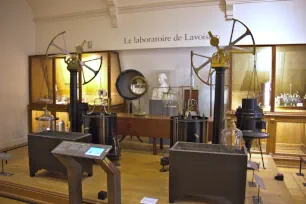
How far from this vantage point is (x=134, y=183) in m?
2.84

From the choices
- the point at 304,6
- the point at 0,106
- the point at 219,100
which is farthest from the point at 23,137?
the point at 304,6

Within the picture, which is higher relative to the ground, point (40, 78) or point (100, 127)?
point (40, 78)

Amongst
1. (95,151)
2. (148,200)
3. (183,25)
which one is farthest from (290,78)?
(95,151)

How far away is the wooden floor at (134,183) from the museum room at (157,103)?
13mm

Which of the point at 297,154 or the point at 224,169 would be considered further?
the point at 297,154

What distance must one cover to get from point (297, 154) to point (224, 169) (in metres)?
2.89

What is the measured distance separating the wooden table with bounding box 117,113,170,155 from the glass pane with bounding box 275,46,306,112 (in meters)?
2.02

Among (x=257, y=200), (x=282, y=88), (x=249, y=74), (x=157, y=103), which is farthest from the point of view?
(x=157, y=103)

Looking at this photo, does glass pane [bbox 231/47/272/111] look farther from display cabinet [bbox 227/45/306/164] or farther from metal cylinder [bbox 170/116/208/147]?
metal cylinder [bbox 170/116/208/147]

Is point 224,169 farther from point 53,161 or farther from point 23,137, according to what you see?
point 23,137

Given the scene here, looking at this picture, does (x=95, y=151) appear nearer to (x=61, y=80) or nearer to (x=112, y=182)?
(x=112, y=182)

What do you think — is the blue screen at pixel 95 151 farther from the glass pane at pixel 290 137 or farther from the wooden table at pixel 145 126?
the glass pane at pixel 290 137

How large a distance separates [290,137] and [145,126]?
101 inches

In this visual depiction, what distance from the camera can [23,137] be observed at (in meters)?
5.90
